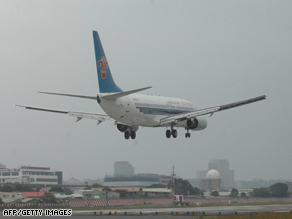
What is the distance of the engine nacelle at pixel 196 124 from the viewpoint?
73.4 meters

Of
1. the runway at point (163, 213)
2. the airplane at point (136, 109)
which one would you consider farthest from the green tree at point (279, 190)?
the airplane at point (136, 109)

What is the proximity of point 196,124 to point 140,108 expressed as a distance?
33.5 feet

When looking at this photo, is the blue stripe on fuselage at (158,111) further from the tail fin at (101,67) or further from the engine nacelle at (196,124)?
the tail fin at (101,67)

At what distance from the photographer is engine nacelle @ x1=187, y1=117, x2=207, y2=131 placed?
7338cm

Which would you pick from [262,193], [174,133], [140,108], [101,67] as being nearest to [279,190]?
[262,193]

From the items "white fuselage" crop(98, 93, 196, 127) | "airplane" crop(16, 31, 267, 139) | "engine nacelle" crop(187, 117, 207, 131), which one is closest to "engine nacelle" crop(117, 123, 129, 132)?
"airplane" crop(16, 31, 267, 139)

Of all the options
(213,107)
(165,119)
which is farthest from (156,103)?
(213,107)

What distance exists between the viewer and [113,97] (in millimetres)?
62781

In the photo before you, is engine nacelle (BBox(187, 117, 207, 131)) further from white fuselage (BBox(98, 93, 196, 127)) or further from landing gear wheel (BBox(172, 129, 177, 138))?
white fuselage (BBox(98, 93, 196, 127))

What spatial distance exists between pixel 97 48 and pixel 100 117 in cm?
1186

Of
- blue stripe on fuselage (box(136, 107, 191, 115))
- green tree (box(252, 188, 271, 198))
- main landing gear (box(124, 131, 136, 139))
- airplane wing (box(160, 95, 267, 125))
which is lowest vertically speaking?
green tree (box(252, 188, 271, 198))

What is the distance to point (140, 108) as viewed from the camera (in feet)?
221

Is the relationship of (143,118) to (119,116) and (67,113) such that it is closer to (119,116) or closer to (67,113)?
(119,116)

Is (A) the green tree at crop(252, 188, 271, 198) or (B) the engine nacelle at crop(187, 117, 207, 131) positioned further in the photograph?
(A) the green tree at crop(252, 188, 271, 198)
